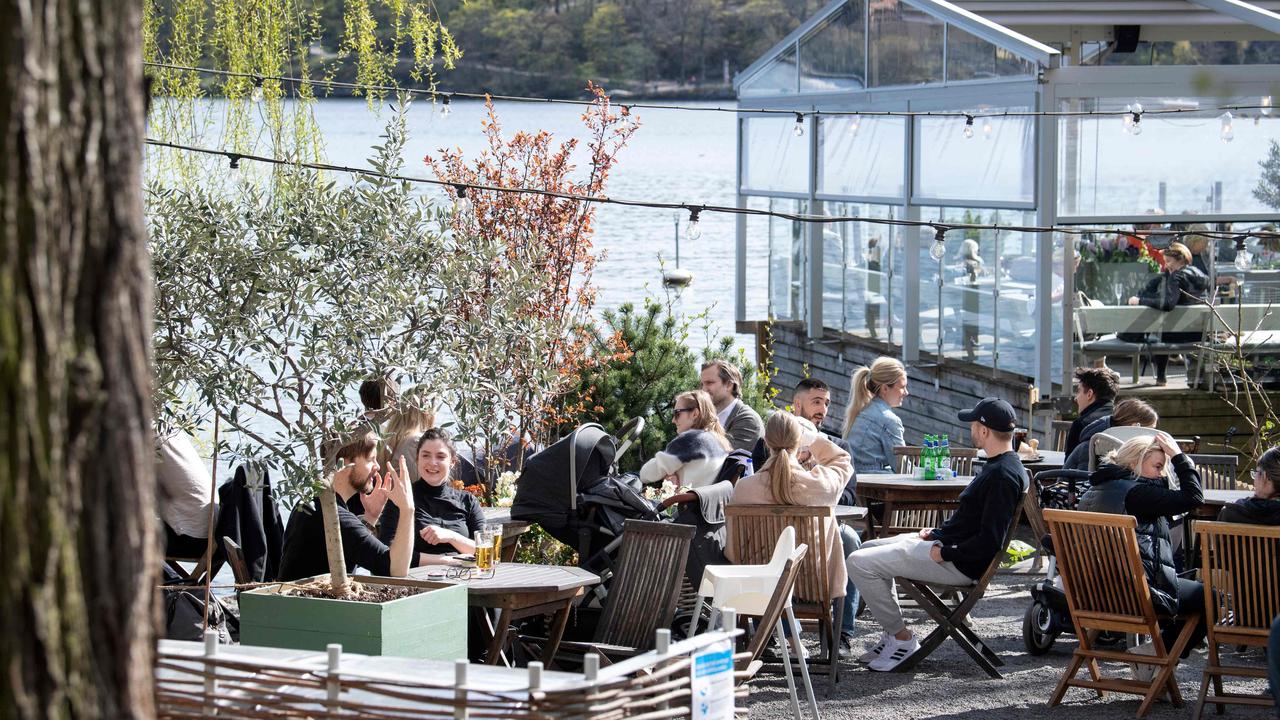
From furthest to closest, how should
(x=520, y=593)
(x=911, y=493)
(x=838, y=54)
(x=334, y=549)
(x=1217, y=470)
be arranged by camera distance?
1. (x=838, y=54)
2. (x=1217, y=470)
3. (x=911, y=493)
4. (x=520, y=593)
5. (x=334, y=549)

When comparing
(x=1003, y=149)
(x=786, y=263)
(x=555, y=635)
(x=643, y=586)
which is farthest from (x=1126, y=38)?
(x=555, y=635)

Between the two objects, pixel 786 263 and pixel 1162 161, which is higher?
pixel 1162 161

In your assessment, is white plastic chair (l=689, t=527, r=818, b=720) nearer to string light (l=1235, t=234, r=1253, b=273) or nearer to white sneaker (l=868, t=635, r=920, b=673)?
white sneaker (l=868, t=635, r=920, b=673)

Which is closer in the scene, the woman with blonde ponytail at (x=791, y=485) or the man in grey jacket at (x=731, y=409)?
the woman with blonde ponytail at (x=791, y=485)

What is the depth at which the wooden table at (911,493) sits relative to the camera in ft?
28.4

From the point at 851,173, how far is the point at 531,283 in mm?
10305

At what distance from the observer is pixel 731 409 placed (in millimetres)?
9094

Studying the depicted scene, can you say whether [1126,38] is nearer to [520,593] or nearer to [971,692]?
[971,692]

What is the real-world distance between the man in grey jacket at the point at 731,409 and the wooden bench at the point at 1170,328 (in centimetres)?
397

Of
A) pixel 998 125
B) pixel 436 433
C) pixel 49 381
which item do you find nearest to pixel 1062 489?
pixel 436 433

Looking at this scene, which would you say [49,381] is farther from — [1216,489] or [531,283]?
[1216,489]

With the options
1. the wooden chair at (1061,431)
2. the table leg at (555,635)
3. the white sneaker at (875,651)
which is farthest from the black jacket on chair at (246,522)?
the wooden chair at (1061,431)

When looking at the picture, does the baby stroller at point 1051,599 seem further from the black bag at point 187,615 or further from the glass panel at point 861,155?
the glass panel at point 861,155

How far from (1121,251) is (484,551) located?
25.1 feet
